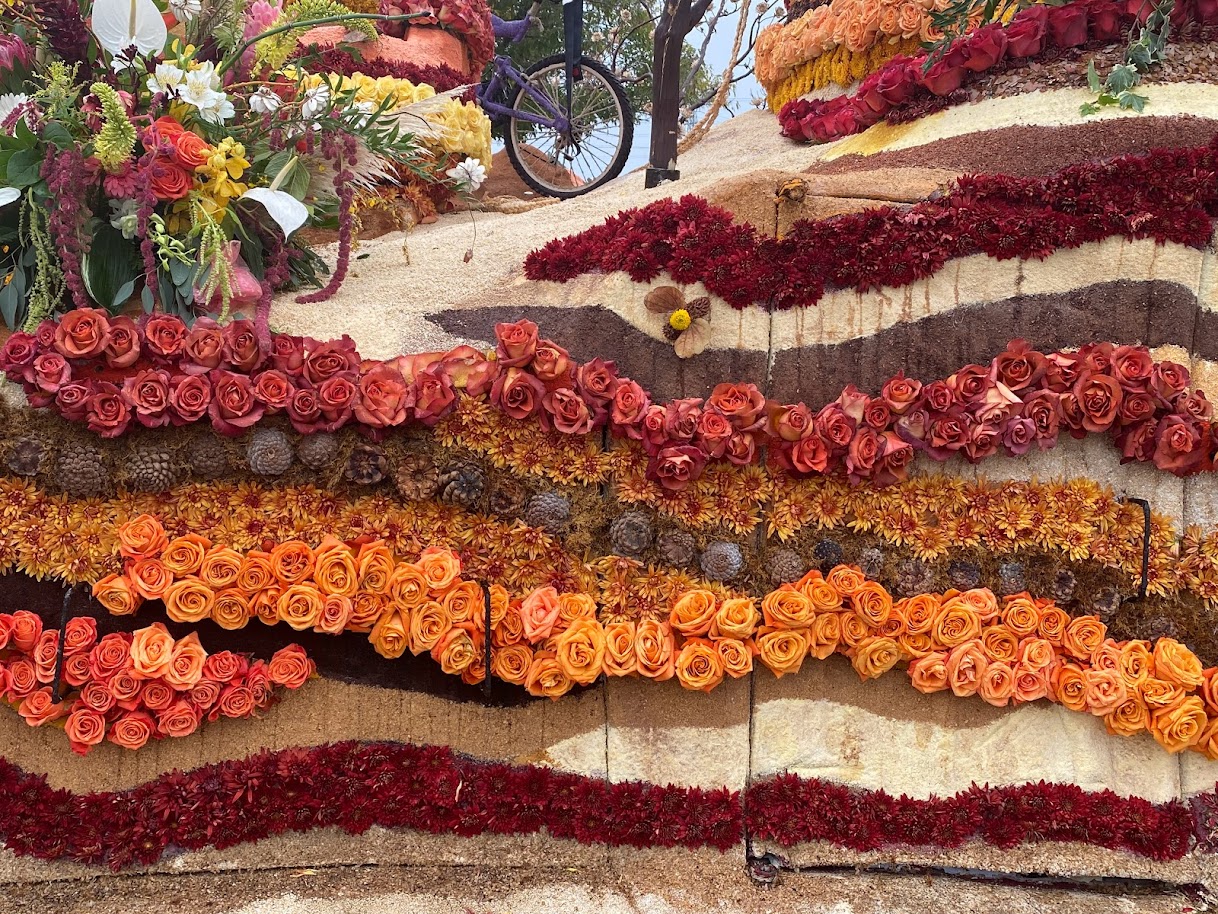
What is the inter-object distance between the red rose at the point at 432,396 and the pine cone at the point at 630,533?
672mm

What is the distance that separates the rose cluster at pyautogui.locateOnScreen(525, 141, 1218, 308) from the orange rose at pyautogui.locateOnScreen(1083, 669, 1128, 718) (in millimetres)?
1450

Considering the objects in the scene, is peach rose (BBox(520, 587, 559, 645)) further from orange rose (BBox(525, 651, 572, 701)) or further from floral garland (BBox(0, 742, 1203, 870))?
floral garland (BBox(0, 742, 1203, 870))

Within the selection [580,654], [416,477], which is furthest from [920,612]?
[416,477]

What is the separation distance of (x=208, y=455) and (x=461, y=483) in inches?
31.6

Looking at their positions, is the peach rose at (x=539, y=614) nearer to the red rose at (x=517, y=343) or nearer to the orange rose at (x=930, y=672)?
the red rose at (x=517, y=343)

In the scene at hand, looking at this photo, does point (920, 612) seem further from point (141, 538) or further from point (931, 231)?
point (141, 538)

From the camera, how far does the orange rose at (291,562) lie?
290 cm

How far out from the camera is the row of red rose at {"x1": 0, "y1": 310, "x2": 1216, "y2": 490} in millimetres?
2869

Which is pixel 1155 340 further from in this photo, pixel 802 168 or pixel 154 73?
pixel 154 73

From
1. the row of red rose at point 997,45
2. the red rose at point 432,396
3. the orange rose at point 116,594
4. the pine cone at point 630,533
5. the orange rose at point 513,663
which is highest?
the row of red rose at point 997,45

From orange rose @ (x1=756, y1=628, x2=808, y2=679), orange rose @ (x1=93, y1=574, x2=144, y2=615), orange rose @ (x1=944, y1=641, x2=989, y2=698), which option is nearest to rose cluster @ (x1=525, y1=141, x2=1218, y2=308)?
orange rose @ (x1=756, y1=628, x2=808, y2=679)

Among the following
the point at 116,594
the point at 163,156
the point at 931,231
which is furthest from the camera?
the point at 931,231

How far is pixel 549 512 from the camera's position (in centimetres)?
306

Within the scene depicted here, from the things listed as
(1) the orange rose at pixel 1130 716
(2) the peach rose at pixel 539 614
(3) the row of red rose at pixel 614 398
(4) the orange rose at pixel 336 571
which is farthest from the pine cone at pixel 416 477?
(1) the orange rose at pixel 1130 716
